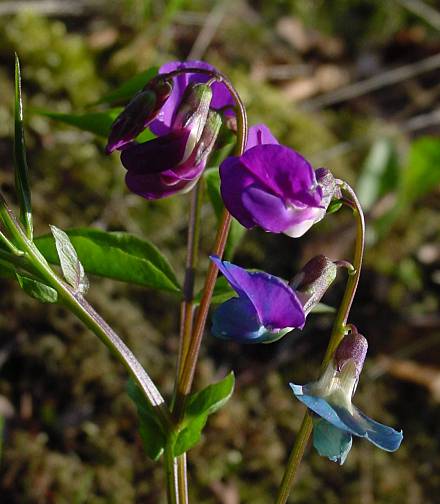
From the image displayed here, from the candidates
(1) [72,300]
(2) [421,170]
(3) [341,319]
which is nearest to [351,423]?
(3) [341,319]

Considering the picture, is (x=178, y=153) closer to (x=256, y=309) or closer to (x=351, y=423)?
(x=256, y=309)

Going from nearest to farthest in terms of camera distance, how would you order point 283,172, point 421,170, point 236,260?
point 283,172 < point 236,260 < point 421,170

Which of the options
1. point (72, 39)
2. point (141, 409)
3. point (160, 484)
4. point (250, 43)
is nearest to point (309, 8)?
point (250, 43)

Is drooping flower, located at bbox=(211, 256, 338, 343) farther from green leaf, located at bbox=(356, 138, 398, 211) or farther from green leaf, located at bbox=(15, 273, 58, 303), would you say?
green leaf, located at bbox=(356, 138, 398, 211)

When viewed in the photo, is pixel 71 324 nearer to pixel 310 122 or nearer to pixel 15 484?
pixel 15 484

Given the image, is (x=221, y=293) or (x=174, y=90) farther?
(x=221, y=293)

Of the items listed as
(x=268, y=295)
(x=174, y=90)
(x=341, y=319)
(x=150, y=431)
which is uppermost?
(x=174, y=90)

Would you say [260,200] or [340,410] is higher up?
[260,200]
